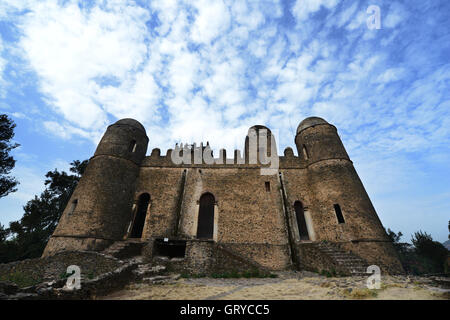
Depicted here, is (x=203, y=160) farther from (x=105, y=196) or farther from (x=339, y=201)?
(x=339, y=201)

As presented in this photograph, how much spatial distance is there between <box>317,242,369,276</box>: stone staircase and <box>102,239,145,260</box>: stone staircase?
36.0ft

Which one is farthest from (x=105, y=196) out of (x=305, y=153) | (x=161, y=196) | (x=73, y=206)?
(x=305, y=153)

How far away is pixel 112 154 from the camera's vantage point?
13.4 metres

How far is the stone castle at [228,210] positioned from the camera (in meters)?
10.3

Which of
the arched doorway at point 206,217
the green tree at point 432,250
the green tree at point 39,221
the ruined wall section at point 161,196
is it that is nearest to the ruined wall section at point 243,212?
the arched doorway at point 206,217

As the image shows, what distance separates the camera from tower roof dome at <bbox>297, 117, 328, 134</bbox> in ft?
49.7

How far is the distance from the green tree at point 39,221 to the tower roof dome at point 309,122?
23.4 m

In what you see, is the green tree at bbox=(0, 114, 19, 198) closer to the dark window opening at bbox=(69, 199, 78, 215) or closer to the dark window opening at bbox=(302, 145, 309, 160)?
the dark window opening at bbox=(69, 199, 78, 215)

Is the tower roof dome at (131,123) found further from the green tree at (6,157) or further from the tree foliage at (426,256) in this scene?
the tree foliage at (426,256)

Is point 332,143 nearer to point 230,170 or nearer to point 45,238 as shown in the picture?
point 230,170

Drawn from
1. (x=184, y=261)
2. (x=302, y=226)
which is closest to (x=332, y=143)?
(x=302, y=226)

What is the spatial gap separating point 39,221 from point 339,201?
2598cm
